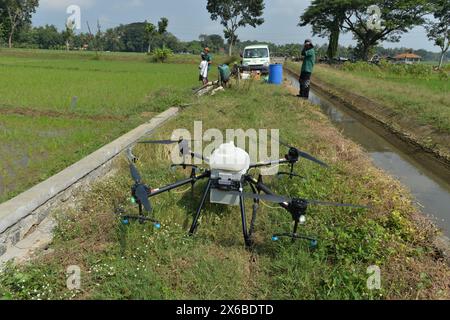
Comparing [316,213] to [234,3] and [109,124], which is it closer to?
[109,124]

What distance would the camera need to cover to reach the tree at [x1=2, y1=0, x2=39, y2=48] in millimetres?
60312

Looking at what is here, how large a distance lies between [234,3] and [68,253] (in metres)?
50.9

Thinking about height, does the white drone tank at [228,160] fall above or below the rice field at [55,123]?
above

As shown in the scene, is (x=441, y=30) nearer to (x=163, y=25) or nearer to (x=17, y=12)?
(x=163, y=25)

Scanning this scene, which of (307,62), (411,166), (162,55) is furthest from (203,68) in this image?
(162,55)

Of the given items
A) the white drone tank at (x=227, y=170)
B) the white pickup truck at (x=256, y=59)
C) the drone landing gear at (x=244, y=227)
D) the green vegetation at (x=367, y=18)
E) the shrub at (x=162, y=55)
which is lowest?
the drone landing gear at (x=244, y=227)

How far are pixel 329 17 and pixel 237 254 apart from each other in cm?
4529

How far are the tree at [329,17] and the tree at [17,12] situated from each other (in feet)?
177

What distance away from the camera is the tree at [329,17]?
128 ft

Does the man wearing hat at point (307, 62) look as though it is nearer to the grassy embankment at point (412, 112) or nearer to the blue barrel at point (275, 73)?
the grassy embankment at point (412, 112)

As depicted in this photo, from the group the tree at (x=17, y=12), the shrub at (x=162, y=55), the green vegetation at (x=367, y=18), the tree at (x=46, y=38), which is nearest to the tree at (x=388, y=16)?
the green vegetation at (x=367, y=18)

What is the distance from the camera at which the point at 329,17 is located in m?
41.6

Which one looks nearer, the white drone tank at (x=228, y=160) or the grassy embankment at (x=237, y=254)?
the grassy embankment at (x=237, y=254)

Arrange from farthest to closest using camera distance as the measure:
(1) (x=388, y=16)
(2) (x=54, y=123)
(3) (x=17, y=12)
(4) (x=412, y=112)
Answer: (3) (x=17, y=12) → (1) (x=388, y=16) → (4) (x=412, y=112) → (2) (x=54, y=123)
